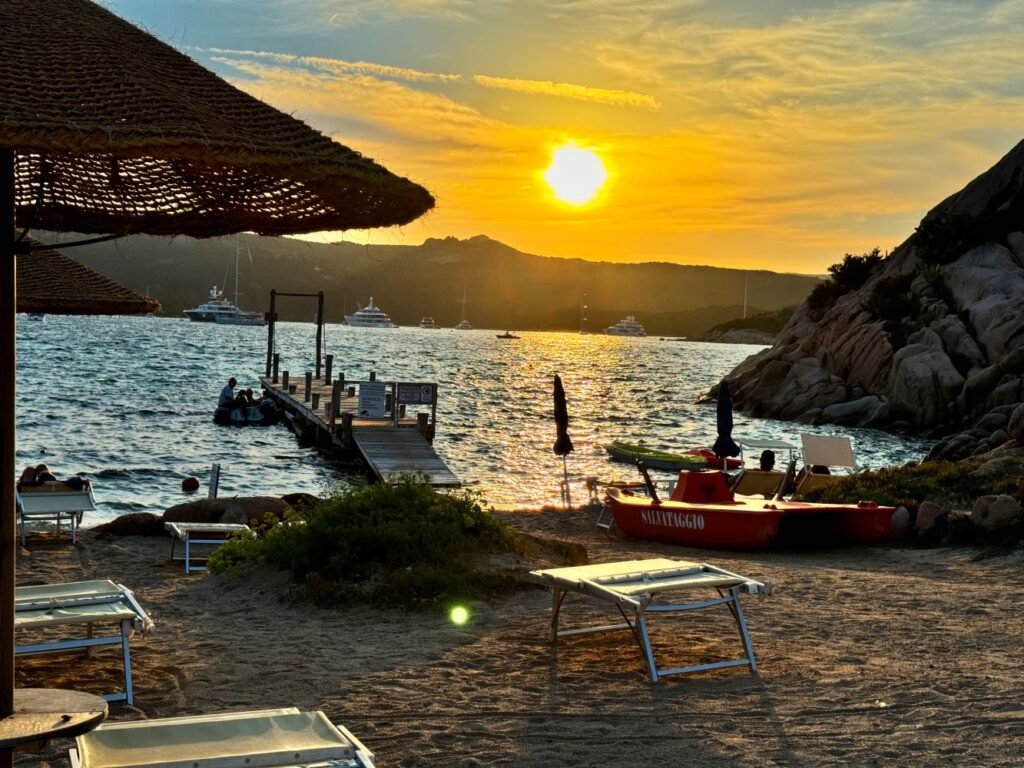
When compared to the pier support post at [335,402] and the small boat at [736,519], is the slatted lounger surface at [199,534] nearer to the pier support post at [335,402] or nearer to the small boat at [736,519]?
the small boat at [736,519]

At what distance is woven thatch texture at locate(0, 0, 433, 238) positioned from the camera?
12.1 ft

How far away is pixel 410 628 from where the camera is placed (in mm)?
8188

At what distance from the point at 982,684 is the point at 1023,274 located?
41993 millimetres

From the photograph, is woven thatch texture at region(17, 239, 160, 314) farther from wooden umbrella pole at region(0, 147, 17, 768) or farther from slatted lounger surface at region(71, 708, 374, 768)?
slatted lounger surface at region(71, 708, 374, 768)

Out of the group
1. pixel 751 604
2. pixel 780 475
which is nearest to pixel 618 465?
pixel 780 475

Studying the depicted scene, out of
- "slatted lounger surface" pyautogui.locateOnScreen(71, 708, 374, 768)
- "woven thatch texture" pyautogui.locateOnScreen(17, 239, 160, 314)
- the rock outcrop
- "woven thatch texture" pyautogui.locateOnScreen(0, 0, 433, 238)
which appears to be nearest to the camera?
"woven thatch texture" pyautogui.locateOnScreen(0, 0, 433, 238)

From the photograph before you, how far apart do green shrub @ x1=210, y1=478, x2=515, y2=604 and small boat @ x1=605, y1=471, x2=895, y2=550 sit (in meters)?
3.82

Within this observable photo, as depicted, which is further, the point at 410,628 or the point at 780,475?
the point at 780,475

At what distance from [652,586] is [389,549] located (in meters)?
3.38

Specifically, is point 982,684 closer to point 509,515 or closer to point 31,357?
point 509,515

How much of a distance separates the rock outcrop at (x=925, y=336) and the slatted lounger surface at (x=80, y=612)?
33.1m

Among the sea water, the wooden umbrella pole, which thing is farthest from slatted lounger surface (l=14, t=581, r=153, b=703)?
the sea water

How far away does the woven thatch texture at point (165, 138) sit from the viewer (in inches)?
146

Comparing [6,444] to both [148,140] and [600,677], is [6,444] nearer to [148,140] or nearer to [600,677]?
[148,140]
